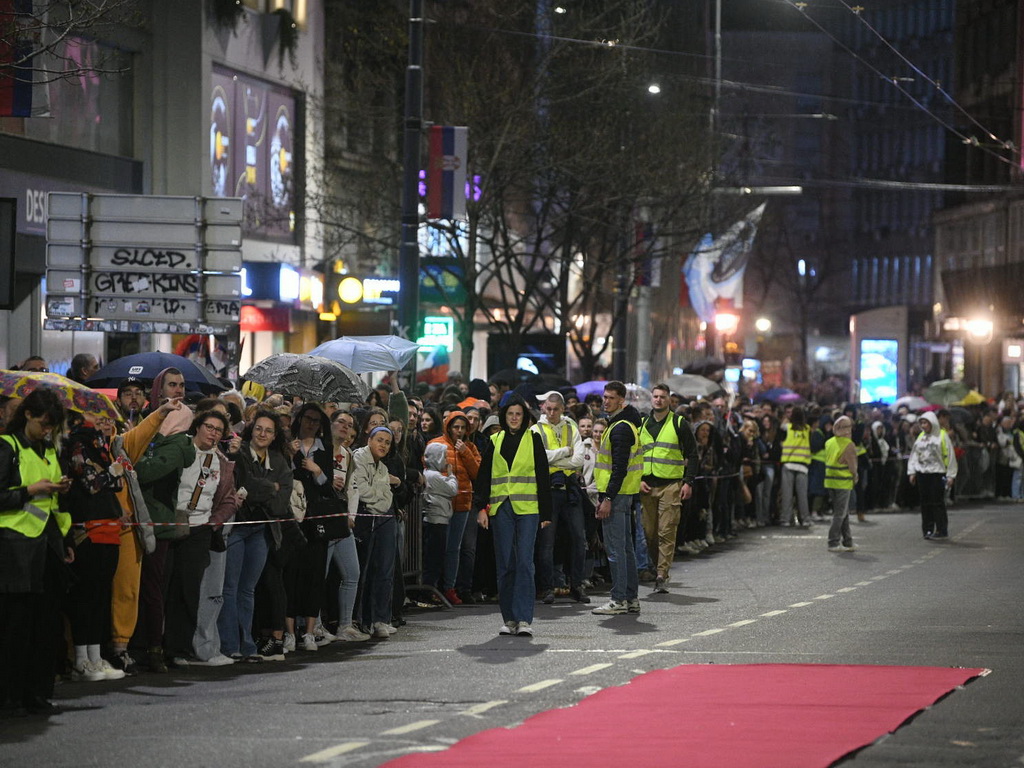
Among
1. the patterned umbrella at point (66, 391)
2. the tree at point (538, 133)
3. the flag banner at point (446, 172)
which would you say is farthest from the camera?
the tree at point (538, 133)

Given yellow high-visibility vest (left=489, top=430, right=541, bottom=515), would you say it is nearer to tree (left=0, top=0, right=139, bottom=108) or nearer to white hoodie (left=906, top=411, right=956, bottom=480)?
tree (left=0, top=0, right=139, bottom=108)

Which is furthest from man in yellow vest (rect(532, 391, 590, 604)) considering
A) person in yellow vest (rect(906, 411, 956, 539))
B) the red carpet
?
person in yellow vest (rect(906, 411, 956, 539))

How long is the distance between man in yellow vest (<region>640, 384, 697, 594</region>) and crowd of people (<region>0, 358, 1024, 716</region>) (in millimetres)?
21

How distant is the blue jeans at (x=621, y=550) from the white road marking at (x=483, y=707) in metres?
5.73

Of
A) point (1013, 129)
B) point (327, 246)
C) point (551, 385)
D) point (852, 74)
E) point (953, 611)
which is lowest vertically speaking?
point (953, 611)

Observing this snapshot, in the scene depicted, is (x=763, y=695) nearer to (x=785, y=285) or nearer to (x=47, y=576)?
(x=47, y=576)

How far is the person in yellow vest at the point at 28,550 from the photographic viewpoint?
1114 cm

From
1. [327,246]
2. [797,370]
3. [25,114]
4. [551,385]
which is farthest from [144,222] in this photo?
[797,370]

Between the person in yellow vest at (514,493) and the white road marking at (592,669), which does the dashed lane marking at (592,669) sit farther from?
the person in yellow vest at (514,493)

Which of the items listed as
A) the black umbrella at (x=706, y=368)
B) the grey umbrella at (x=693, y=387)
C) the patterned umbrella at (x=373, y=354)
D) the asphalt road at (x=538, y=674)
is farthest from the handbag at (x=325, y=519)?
the black umbrella at (x=706, y=368)

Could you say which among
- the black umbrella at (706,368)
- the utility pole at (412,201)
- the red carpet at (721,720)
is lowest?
the red carpet at (721,720)

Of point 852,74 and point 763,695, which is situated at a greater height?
point 852,74

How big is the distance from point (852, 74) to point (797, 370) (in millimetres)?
27206

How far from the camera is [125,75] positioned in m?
31.8
